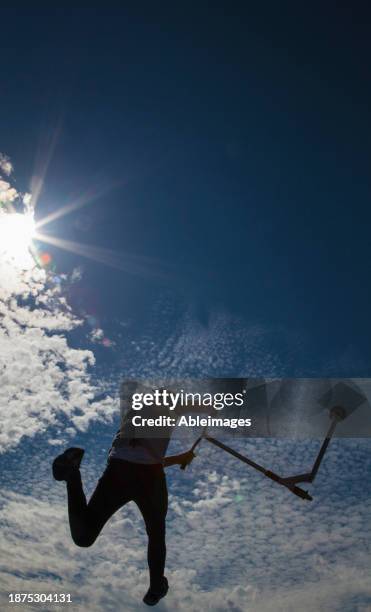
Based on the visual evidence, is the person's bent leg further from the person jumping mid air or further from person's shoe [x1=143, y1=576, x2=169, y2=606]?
person's shoe [x1=143, y1=576, x2=169, y2=606]

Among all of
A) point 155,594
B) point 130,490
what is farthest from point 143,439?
point 155,594

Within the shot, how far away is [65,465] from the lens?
16.5 feet

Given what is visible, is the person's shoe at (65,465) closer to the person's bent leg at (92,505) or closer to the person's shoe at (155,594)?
the person's bent leg at (92,505)

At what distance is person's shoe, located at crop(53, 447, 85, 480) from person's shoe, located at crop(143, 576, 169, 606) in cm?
214

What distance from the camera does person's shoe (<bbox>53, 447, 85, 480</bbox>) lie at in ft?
16.5

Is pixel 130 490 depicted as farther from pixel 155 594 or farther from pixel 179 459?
pixel 155 594

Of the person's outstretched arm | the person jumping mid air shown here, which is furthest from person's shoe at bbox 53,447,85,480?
the person's outstretched arm

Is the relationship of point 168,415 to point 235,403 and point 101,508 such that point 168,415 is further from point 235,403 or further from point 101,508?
point 235,403

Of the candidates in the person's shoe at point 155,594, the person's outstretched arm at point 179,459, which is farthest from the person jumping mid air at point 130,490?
the person's outstretched arm at point 179,459

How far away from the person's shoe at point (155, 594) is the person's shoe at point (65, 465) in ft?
7.02

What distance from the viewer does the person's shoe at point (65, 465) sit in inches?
198

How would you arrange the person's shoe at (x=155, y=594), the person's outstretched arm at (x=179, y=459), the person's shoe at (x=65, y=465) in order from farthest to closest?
1. the person's outstretched arm at (x=179, y=459)
2. the person's shoe at (x=155, y=594)
3. the person's shoe at (x=65, y=465)

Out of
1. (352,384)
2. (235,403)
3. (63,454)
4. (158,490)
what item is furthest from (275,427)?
(63,454)

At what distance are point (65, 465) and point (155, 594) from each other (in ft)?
7.67
